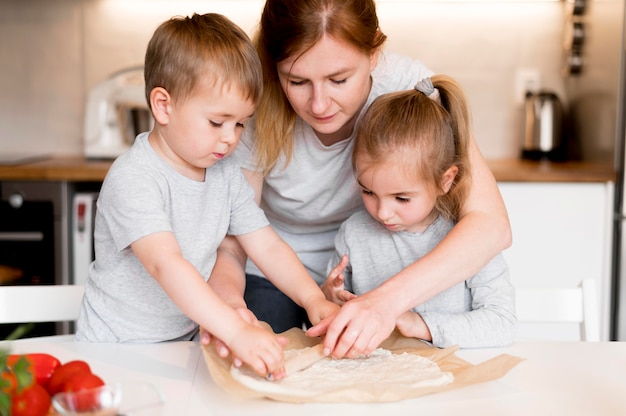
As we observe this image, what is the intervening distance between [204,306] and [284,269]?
0.30m

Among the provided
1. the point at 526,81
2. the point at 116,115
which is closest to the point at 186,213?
the point at 116,115

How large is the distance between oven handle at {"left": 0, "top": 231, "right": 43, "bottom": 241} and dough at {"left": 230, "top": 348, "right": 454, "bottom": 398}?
1521mm

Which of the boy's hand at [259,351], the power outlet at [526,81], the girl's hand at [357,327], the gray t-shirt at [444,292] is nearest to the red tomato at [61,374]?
the boy's hand at [259,351]

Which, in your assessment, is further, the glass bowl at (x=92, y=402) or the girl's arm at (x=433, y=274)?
the girl's arm at (x=433, y=274)

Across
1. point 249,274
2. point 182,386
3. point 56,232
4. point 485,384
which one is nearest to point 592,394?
point 485,384

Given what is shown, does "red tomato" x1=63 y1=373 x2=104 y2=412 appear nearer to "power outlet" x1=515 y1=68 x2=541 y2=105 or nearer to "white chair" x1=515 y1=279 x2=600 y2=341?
"white chair" x1=515 y1=279 x2=600 y2=341

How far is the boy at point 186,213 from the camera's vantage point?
1103 mm

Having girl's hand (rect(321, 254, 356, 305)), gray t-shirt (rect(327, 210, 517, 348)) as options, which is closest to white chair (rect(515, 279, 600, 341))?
gray t-shirt (rect(327, 210, 517, 348))

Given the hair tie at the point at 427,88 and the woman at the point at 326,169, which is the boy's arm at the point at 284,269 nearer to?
the woman at the point at 326,169

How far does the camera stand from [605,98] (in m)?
2.55

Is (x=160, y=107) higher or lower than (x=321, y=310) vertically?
higher

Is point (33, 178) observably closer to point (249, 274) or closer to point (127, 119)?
point (127, 119)

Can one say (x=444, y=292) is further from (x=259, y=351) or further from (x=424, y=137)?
(x=259, y=351)

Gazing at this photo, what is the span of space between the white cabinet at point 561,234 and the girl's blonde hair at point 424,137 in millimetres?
1090
